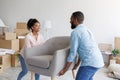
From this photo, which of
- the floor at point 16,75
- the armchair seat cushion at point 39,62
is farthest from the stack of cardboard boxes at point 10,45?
the armchair seat cushion at point 39,62

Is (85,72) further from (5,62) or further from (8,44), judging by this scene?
Result: (8,44)

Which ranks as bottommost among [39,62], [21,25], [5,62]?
[5,62]

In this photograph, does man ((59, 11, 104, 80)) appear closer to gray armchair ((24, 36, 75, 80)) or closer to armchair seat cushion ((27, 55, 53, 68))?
gray armchair ((24, 36, 75, 80))

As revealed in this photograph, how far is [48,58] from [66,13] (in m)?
2.29

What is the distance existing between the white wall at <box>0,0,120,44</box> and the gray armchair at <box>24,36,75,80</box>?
1.78 meters

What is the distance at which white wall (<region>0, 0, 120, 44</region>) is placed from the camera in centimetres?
450

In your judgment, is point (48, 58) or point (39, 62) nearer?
point (39, 62)

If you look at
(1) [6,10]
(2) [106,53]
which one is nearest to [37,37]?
(2) [106,53]

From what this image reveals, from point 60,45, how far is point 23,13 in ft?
8.23

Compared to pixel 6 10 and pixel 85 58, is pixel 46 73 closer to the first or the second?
pixel 85 58

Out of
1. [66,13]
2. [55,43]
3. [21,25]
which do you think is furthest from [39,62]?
[21,25]

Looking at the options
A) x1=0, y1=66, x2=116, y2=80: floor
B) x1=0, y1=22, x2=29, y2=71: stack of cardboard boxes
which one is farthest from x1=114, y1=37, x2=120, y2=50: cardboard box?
x1=0, y1=22, x2=29, y2=71: stack of cardboard boxes

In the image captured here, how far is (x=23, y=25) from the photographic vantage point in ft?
16.3

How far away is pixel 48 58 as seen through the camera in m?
2.75
